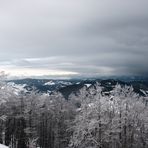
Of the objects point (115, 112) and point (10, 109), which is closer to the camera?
point (115, 112)

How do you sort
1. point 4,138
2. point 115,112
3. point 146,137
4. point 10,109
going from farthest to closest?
point 4,138, point 10,109, point 146,137, point 115,112

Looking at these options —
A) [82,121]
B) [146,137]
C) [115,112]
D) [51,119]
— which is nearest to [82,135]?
[82,121]

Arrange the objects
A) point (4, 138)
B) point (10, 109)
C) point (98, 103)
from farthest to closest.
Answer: point (4, 138) → point (10, 109) → point (98, 103)

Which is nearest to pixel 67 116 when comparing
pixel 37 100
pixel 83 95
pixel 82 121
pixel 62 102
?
pixel 62 102

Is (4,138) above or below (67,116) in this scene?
below

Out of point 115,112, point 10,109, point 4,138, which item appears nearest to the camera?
point 115,112

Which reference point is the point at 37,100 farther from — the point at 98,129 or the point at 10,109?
the point at 98,129

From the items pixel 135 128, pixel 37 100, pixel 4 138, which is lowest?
pixel 4 138

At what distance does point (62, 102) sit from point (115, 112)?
21776mm

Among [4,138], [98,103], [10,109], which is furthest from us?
[4,138]

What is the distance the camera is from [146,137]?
210 feet

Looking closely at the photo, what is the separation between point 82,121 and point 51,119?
26.8 m

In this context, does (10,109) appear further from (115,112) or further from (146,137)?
(146,137)

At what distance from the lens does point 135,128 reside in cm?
5747
